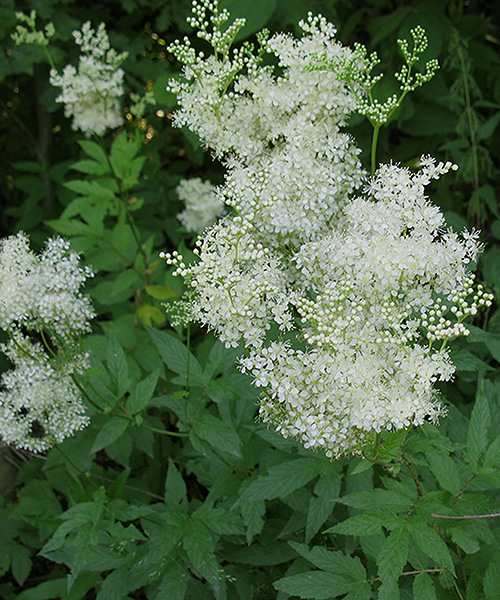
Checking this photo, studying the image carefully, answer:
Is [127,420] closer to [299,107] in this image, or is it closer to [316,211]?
[316,211]

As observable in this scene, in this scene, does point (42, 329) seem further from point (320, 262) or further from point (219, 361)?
point (320, 262)

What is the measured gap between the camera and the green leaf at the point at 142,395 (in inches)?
88.4

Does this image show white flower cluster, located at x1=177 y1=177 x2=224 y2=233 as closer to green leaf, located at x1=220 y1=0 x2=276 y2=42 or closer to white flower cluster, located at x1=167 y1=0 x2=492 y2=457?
green leaf, located at x1=220 y1=0 x2=276 y2=42

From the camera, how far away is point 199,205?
3.94m

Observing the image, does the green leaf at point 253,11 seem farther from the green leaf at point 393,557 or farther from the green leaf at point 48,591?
the green leaf at point 48,591

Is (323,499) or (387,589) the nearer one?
(387,589)

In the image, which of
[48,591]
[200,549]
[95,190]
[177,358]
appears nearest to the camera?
[200,549]

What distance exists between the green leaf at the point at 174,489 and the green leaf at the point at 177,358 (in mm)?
351

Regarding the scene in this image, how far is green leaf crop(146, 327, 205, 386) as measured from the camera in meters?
2.28

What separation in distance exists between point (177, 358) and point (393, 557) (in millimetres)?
1182

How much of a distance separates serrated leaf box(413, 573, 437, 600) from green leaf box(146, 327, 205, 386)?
105 cm

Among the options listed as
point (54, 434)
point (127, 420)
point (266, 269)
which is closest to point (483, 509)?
point (266, 269)

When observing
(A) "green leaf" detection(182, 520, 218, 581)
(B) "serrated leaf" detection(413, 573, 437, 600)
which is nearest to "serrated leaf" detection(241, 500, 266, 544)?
(A) "green leaf" detection(182, 520, 218, 581)

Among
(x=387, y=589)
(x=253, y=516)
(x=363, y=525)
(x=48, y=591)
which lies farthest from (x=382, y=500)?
(x=48, y=591)
